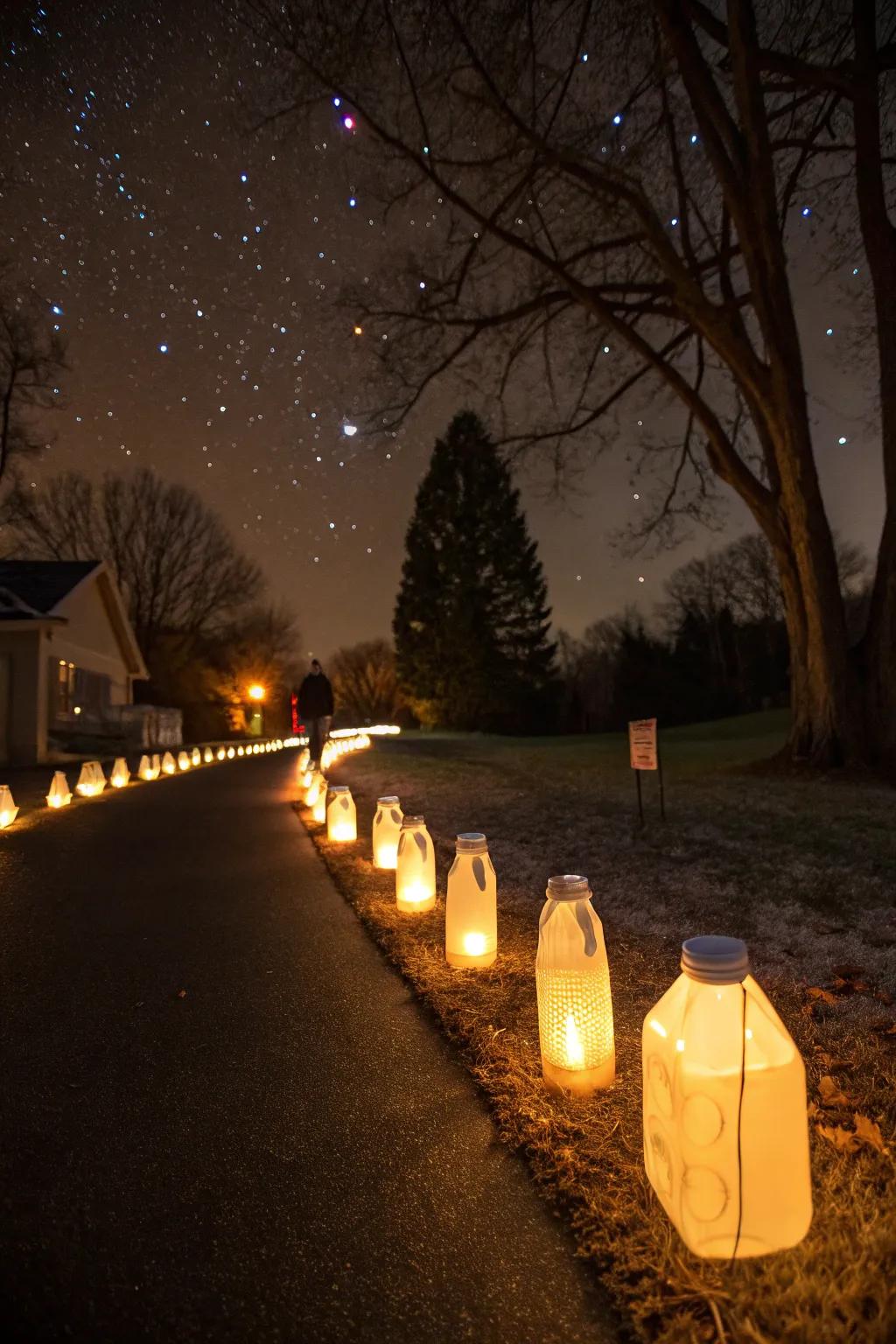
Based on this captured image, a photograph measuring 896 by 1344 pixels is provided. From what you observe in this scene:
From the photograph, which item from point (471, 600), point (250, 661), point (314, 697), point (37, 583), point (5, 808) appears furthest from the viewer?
point (250, 661)

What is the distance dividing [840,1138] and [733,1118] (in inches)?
35.3

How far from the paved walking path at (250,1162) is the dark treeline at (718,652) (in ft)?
169

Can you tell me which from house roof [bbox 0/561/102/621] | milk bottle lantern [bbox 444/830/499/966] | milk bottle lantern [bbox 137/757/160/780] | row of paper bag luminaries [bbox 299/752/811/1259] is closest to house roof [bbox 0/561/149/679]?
house roof [bbox 0/561/102/621]

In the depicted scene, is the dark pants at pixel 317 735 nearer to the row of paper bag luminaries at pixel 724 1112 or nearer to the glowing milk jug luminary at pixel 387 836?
the glowing milk jug luminary at pixel 387 836

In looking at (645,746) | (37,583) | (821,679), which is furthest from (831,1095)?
(37,583)

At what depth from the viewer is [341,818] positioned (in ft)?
27.6

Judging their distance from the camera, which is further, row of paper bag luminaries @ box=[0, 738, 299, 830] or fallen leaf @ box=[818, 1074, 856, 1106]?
row of paper bag luminaries @ box=[0, 738, 299, 830]

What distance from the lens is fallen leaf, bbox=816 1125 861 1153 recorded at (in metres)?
2.44

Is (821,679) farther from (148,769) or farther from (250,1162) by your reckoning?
(148,769)

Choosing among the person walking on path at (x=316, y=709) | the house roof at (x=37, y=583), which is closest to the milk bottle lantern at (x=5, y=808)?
the person walking on path at (x=316, y=709)

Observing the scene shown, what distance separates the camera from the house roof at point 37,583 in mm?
19328

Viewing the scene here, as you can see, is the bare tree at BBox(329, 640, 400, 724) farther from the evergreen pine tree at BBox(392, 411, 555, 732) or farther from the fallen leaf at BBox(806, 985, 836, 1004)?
the fallen leaf at BBox(806, 985, 836, 1004)

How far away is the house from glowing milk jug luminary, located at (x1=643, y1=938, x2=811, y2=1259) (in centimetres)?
1988

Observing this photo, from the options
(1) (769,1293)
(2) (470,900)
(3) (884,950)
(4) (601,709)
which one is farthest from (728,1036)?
(4) (601,709)
